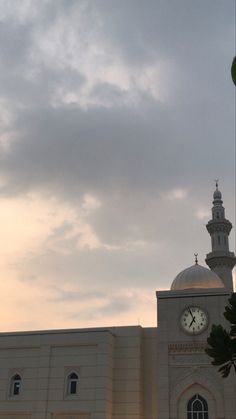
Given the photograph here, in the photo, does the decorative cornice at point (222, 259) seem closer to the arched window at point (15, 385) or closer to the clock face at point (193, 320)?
the clock face at point (193, 320)

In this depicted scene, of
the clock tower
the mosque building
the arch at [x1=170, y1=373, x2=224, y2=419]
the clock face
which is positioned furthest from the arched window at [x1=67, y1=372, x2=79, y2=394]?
the clock face

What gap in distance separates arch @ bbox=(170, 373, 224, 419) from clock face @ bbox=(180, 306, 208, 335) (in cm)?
218

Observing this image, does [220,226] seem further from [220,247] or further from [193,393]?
[193,393]

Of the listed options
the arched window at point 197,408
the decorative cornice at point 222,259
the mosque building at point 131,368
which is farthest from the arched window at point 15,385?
the decorative cornice at point 222,259

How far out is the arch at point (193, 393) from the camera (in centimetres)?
2808

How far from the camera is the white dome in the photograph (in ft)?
102

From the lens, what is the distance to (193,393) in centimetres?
2848

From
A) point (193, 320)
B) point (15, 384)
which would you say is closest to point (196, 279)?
point (193, 320)

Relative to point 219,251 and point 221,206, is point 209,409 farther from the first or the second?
point 221,206

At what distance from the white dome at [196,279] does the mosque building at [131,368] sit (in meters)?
0.05

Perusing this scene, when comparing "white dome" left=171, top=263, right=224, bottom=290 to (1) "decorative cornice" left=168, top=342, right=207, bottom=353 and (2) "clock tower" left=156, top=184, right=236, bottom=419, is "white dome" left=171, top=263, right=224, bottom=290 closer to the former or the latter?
(2) "clock tower" left=156, top=184, right=236, bottom=419

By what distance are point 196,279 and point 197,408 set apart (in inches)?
258

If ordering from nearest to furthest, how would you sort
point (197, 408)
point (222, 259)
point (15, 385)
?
point (197, 408), point (15, 385), point (222, 259)

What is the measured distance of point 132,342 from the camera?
101ft
